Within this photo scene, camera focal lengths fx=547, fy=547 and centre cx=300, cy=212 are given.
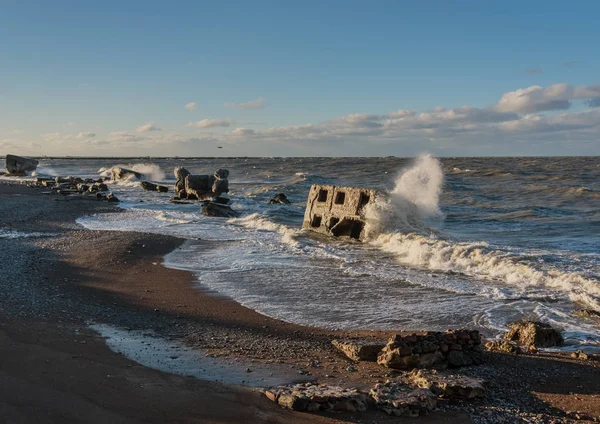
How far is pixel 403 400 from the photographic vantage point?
567 cm

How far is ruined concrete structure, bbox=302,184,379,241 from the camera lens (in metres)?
19.5

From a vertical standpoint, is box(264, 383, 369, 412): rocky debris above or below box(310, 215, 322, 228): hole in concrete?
below

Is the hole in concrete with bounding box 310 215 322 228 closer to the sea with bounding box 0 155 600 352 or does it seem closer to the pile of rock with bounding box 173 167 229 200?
the sea with bounding box 0 155 600 352

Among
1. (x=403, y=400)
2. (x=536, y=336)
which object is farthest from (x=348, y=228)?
(x=403, y=400)

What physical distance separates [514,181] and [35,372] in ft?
151

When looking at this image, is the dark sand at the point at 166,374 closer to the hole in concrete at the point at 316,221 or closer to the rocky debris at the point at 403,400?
the rocky debris at the point at 403,400

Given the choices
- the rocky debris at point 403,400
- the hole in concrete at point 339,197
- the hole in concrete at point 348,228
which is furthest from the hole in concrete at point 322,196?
the rocky debris at point 403,400

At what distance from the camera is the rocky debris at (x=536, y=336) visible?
7910 mm

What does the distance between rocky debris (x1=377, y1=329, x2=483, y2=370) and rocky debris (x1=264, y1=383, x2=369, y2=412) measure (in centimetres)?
118

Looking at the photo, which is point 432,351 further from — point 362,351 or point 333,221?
point 333,221

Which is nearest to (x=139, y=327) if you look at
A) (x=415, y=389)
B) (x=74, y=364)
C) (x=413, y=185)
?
(x=74, y=364)

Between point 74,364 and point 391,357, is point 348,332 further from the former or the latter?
point 74,364

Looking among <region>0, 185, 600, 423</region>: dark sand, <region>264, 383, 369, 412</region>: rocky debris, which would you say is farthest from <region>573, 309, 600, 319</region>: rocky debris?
<region>264, 383, 369, 412</region>: rocky debris

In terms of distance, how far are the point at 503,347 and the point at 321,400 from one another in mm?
3306
